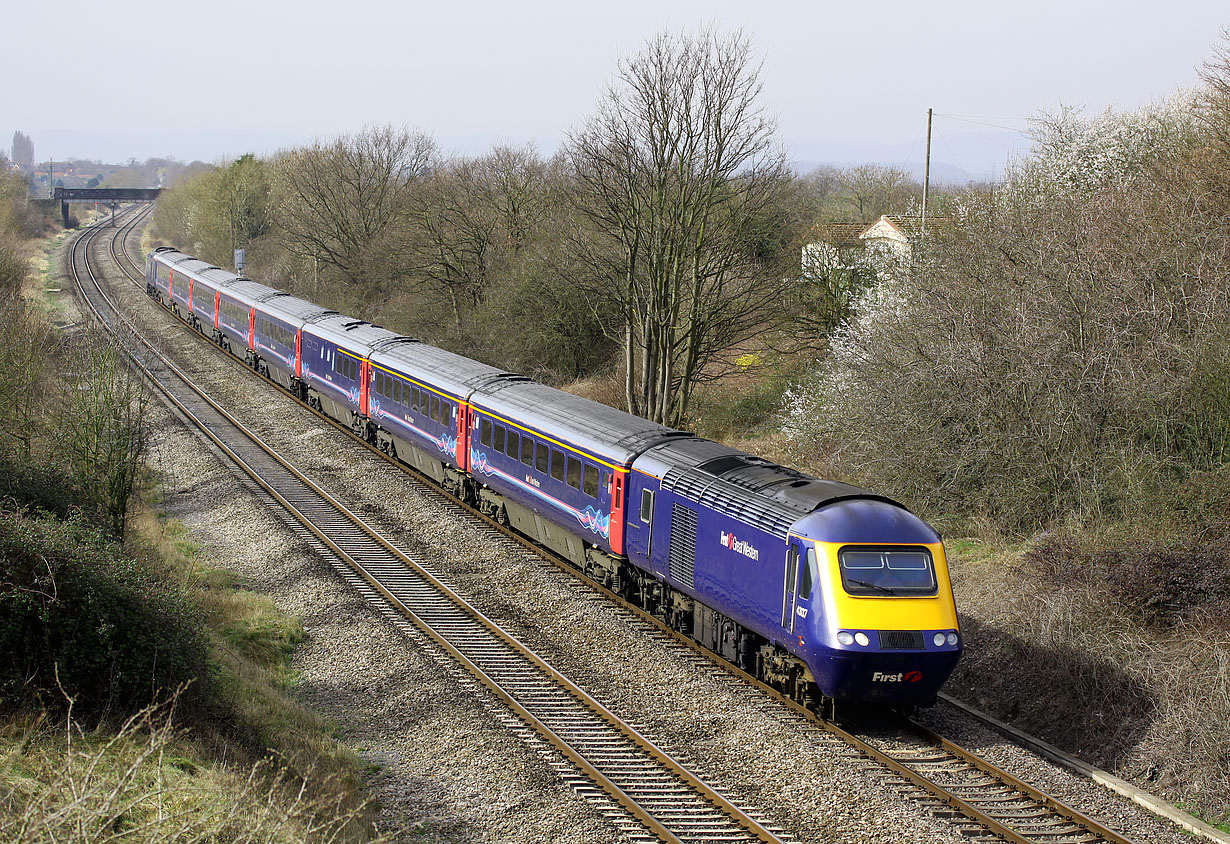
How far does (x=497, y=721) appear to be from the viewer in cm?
1177

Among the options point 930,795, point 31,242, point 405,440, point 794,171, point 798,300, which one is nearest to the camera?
point 930,795

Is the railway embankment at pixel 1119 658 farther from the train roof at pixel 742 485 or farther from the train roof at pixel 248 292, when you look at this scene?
the train roof at pixel 248 292

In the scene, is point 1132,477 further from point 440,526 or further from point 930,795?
point 440,526

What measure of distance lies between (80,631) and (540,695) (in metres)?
5.16

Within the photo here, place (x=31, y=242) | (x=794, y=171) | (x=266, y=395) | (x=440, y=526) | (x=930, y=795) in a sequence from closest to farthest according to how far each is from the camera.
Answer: (x=930, y=795)
(x=440, y=526)
(x=794, y=171)
(x=266, y=395)
(x=31, y=242)

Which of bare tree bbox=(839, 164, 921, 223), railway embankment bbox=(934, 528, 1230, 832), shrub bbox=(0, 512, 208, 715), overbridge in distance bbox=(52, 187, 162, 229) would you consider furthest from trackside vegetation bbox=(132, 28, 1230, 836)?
overbridge in distance bbox=(52, 187, 162, 229)

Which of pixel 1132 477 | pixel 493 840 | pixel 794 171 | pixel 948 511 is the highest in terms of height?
pixel 794 171

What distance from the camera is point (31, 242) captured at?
259 feet

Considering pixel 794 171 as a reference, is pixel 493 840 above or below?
below

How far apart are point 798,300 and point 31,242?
7105 centimetres

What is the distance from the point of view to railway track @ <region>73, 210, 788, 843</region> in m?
9.70

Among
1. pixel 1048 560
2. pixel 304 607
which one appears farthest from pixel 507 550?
pixel 1048 560

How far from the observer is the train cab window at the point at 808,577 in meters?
11.2

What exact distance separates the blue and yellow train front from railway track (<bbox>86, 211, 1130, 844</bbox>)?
0.48m
